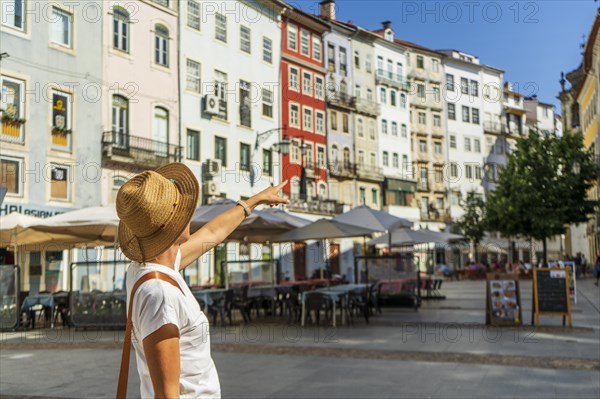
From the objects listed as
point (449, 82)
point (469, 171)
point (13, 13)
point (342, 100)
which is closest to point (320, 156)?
point (342, 100)

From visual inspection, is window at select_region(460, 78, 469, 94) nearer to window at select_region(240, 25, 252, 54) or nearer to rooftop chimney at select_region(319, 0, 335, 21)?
rooftop chimney at select_region(319, 0, 335, 21)

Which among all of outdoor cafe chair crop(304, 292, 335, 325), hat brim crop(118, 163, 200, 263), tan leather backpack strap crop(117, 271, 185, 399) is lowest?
outdoor cafe chair crop(304, 292, 335, 325)

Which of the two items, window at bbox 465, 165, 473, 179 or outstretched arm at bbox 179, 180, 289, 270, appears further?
window at bbox 465, 165, 473, 179

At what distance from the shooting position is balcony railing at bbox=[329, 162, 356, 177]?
49531 millimetres

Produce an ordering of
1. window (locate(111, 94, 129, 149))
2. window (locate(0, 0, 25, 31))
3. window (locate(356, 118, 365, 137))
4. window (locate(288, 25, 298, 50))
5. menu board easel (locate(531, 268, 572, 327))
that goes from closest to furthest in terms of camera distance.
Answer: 1. menu board easel (locate(531, 268, 572, 327))
2. window (locate(0, 0, 25, 31))
3. window (locate(111, 94, 129, 149))
4. window (locate(288, 25, 298, 50))
5. window (locate(356, 118, 365, 137))

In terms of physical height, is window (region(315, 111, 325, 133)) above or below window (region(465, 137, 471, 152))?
below

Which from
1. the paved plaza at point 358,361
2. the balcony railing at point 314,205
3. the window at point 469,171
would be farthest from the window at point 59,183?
the window at point 469,171

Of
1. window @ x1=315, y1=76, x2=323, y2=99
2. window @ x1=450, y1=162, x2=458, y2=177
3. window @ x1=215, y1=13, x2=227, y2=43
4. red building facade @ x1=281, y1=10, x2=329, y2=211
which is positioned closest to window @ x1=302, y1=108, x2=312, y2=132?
red building facade @ x1=281, y1=10, x2=329, y2=211

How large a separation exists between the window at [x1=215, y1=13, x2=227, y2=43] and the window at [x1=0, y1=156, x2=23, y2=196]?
15.3 metres

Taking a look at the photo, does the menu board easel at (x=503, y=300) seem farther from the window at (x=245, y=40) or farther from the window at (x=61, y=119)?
the window at (x=245, y=40)

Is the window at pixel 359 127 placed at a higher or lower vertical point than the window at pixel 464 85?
lower

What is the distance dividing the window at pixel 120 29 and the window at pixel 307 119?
57.0 ft

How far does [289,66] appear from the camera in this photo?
43938 mm

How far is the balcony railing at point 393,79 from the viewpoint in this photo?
5897cm
